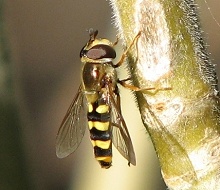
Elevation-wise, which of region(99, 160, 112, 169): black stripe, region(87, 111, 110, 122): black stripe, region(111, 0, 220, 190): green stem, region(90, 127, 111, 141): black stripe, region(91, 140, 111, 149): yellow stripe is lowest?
region(99, 160, 112, 169): black stripe

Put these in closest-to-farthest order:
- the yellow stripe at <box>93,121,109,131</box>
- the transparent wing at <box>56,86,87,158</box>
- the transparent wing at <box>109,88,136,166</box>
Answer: the transparent wing at <box>109,88,136,166</box>
the yellow stripe at <box>93,121,109,131</box>
the transparent wing at <box>56,86,87,158</box>

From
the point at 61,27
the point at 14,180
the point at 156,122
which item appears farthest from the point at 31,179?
the point at 61,27

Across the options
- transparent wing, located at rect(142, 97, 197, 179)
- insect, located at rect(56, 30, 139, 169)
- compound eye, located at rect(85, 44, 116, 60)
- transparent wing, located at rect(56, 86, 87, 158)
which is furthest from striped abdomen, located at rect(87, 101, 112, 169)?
transparent wing, located at rect(142, 97, 197, 179)

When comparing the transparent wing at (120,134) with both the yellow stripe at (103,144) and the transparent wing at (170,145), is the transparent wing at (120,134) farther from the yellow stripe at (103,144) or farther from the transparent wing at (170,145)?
the transparent wing at (170,145)

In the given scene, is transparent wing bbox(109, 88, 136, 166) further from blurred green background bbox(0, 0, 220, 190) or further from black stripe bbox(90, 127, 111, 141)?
blurred green background bbox(0, 0, 220, 190)

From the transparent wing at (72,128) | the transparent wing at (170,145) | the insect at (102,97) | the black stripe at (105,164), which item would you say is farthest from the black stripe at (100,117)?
the transparent wing at (170,145)
